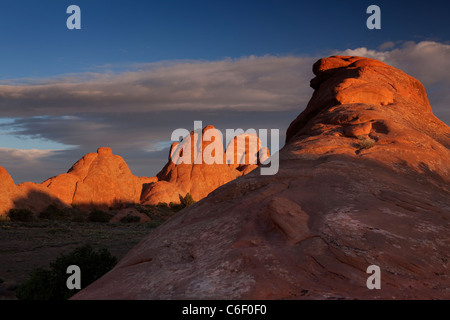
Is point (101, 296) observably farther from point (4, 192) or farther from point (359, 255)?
point (4, 192)

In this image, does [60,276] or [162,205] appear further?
[162,205]

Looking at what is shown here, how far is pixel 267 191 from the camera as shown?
6973 millimetres

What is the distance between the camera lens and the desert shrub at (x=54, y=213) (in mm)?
36906

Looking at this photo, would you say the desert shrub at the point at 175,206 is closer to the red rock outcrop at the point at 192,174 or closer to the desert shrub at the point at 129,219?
the red rock outcrop at the point at 192,174

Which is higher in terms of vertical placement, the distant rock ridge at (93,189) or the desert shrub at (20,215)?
the distant rock ridge at (93,189)

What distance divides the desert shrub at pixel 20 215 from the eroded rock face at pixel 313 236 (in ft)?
102

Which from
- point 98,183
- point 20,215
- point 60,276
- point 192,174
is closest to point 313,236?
point 60,276

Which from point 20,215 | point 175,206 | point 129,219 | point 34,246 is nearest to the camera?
point 34,246

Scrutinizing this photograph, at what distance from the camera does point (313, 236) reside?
546cm

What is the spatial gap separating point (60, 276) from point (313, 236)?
7.73 metres

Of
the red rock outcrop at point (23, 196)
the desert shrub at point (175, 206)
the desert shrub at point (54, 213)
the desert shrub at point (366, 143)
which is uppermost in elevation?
the desert shrub at point (175, 206)

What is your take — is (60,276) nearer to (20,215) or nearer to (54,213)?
(20,215)

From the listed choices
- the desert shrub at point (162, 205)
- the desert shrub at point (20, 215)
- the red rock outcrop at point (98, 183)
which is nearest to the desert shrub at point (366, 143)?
the desert shrub at point (20, 215)
